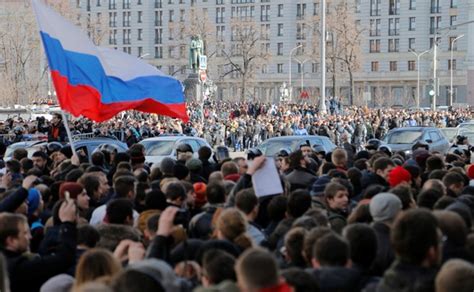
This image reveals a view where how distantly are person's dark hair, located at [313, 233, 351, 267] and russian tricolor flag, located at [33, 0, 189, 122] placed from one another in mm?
7640

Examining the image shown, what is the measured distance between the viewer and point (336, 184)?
9273 millimetres

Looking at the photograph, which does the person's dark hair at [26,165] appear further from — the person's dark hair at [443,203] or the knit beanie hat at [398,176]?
the person's dark hair at [443,203]

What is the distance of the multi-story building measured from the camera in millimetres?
110875

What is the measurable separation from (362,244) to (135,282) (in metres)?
1.91

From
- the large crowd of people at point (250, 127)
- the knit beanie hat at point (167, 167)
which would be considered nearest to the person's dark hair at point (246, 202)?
the knit beanie hat at point (167, 167)

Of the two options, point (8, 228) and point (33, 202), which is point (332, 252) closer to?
point (8, 228)

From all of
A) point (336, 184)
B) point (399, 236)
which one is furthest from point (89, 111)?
point (399, 236)

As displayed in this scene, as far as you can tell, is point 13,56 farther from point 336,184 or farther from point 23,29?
point 336,184

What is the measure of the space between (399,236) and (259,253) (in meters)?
1.09

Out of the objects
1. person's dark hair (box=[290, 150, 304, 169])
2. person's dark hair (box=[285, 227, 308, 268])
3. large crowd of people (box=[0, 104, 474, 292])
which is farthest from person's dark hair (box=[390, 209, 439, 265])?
person's dark hair (box=[290, 150, 304, 169])

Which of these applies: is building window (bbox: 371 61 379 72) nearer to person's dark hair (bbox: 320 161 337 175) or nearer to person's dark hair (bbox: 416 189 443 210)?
person's dark hair (bbox: 320 161 337 175)

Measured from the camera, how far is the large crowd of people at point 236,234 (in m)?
5.69

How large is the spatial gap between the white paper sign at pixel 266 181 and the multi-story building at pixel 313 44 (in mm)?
94369

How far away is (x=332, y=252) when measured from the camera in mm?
6098
